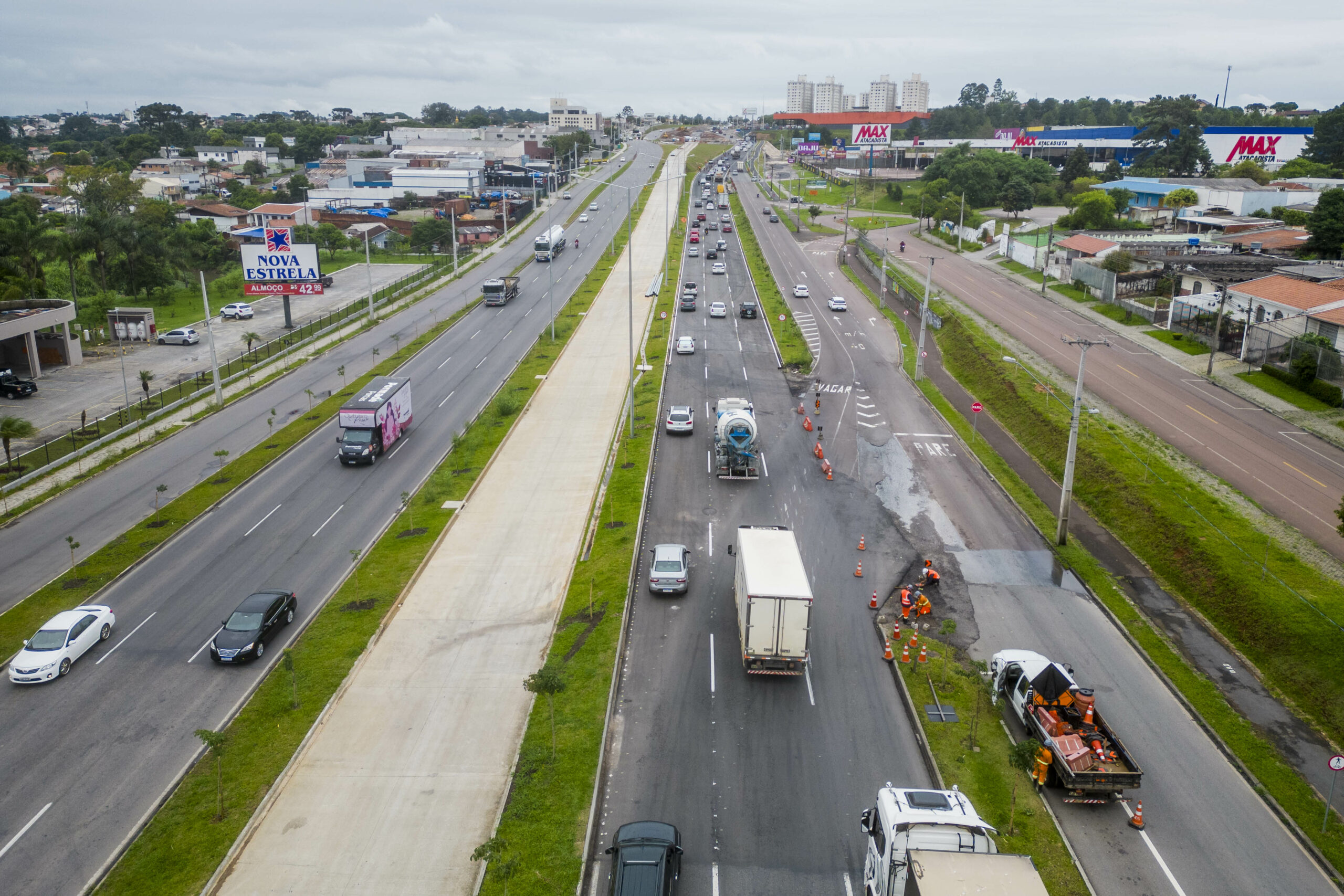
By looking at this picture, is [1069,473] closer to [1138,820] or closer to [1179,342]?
[1138,820]

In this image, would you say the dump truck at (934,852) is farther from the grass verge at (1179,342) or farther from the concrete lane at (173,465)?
the grass verge at (1179,342)

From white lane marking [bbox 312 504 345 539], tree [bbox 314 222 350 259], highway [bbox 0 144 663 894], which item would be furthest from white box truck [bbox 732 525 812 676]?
tree [bbox 314 222 350 259]

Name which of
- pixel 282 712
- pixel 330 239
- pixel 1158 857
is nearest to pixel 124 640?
pixel 282 712

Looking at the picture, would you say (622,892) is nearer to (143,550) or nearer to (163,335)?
(143,550)

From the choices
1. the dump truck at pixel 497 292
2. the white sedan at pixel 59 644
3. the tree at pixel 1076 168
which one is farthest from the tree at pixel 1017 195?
the white sedan at pixel 59 644

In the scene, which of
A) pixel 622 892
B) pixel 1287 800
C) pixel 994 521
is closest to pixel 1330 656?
Answer: pixel 1287 800
